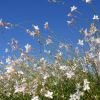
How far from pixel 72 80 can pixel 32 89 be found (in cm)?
206

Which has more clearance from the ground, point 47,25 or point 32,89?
point 47,25

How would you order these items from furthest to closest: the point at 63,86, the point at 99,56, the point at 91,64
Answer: the point at 63,86, the point at 91,64, the point at 99,56

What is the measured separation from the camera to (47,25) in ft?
28.2

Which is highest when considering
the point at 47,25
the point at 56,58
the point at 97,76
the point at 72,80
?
the point at 47,25

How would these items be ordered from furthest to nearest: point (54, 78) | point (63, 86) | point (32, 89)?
1. point (54, 78)
2. point (63, 86)
3. point (32, 89)

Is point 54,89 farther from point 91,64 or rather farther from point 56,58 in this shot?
point 91,64

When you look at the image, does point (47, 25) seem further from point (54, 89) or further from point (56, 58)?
point (54, 89)

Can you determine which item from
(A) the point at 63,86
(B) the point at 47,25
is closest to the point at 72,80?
(A) the point at 63,86

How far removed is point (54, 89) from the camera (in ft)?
25.9

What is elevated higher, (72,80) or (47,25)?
(47,25)

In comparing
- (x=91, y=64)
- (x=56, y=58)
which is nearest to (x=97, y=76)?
(x=91, y=64)

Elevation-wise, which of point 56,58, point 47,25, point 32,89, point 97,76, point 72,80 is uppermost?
point 47,25

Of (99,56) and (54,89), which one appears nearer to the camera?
(99,56)

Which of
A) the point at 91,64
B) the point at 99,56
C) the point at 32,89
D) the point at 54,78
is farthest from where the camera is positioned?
the point at 54,78
